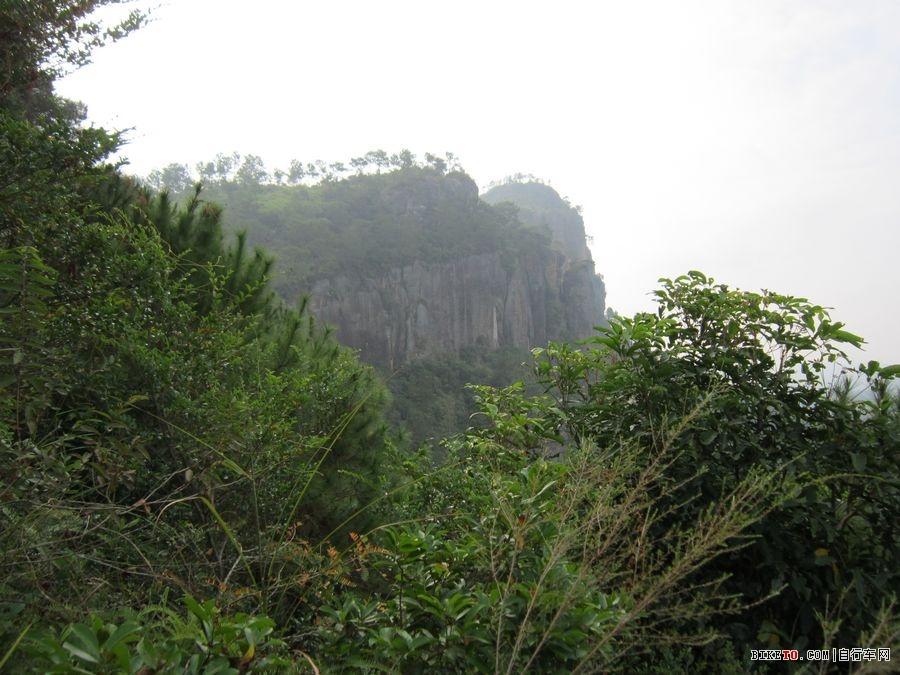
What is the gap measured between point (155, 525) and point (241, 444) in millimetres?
440

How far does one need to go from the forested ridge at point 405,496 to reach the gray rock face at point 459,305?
3704cm

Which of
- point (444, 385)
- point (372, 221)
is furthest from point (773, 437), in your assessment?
point (372, 221)

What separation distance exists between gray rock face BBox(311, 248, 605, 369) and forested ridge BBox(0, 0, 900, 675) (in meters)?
37.0

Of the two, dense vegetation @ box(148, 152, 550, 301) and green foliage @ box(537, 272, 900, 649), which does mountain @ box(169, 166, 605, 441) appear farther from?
green foliage @ box(537, 272, 900, 649)

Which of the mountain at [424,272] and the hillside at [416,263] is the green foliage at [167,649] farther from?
the hillside at [416,263]

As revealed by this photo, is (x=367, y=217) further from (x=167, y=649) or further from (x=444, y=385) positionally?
(x=167, y=649)

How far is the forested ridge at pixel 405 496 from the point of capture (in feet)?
4.27

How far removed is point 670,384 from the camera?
2.34 meters

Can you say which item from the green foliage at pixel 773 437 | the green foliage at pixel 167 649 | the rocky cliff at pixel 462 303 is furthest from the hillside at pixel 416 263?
the green foliage at pixel 167 649

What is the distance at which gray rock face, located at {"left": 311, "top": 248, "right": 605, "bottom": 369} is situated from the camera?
1893 inches

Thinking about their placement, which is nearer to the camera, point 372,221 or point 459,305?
point 459,305

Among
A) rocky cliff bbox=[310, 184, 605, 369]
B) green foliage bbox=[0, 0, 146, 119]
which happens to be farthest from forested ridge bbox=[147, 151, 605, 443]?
green foliage bbox=[0, 0, 146, 119]

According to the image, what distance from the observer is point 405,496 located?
3.20m

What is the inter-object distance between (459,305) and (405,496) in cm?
5317
